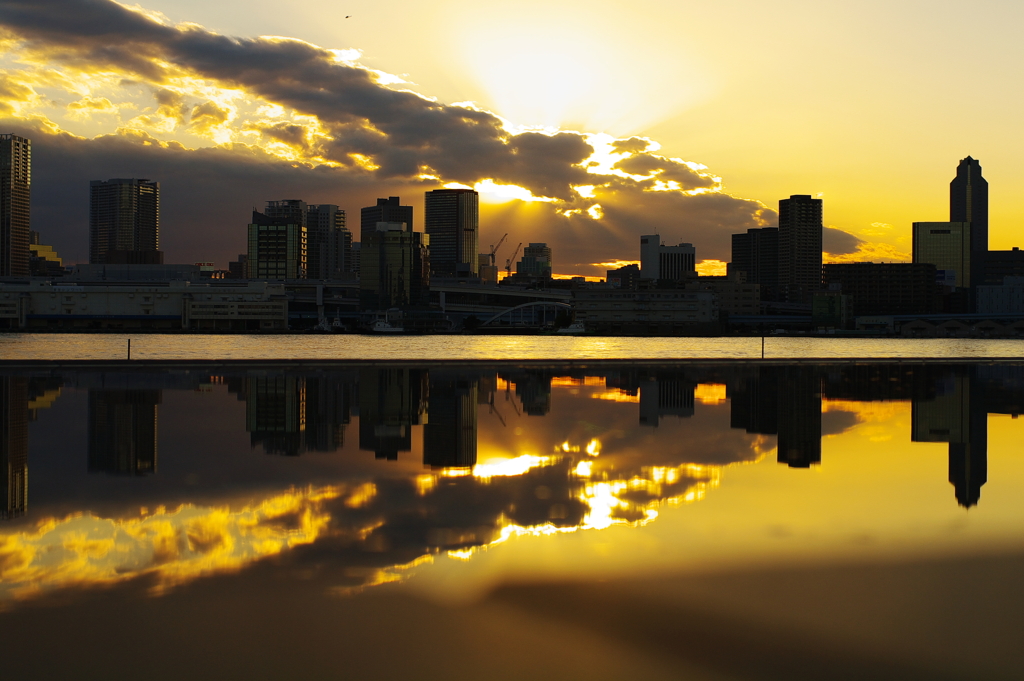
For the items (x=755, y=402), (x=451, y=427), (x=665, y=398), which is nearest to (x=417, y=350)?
(x=665, y=398)

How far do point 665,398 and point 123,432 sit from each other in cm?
1642

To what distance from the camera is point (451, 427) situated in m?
19.1

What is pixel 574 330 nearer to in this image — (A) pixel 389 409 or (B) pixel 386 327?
(B) pixel 386 327

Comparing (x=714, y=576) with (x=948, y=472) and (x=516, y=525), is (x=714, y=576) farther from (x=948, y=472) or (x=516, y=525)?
(x=948, y=472)

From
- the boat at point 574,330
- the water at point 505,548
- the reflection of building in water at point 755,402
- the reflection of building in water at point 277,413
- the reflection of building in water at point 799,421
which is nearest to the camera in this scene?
the water at point 505,548

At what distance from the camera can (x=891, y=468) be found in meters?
14.4

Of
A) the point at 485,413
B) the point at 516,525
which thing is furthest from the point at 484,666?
the point at 485,413

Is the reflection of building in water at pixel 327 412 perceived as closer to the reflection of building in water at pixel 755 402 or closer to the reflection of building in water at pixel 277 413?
the reflection of building in water at pixel 277 413

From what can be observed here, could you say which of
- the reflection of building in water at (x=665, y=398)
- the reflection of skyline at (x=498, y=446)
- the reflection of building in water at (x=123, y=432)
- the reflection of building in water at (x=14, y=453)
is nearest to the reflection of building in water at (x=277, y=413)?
the reflection of skyline at (x=498, y=446)

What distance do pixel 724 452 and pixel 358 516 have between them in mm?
8320

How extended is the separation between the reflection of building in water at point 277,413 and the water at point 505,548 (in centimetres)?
18

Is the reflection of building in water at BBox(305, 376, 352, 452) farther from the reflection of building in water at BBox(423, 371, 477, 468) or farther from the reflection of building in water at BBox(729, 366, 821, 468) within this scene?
the reflection of building in water at BBox(729, 366, 821, 468)

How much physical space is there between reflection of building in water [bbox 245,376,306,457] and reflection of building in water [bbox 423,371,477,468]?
8.82 feet

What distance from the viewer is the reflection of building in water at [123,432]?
13719mm
